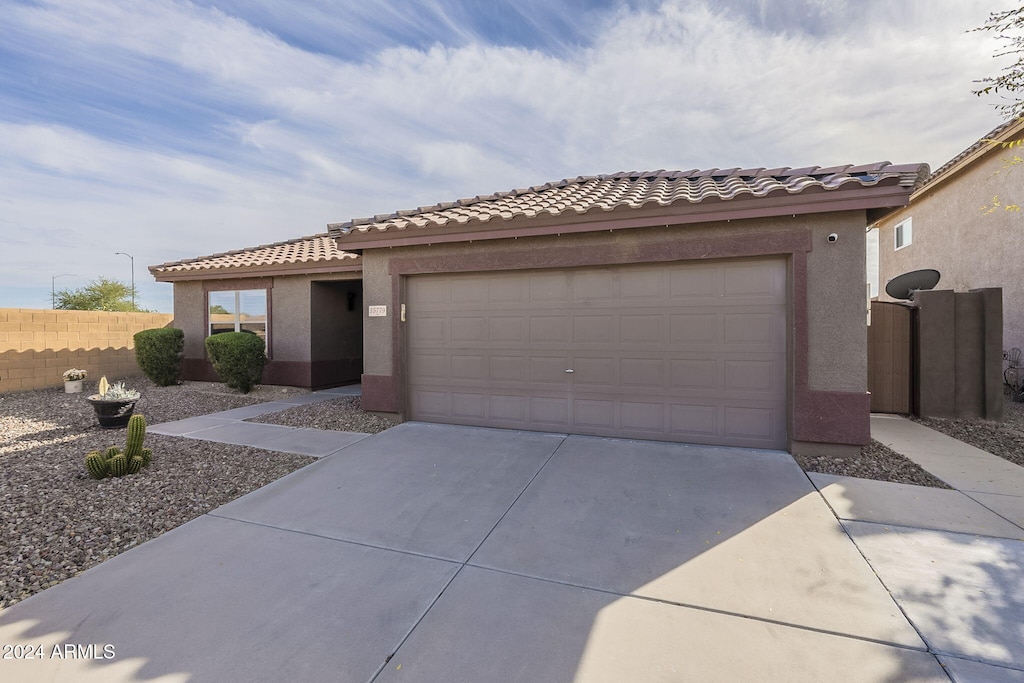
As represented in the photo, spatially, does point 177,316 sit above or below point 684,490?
above

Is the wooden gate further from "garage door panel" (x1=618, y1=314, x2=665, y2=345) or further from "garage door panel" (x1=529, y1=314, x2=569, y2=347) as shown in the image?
"garage door panel" (x1=529, y1=314, x2=569, y2=347)

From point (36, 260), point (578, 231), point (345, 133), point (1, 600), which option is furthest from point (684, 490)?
point (36, 260)

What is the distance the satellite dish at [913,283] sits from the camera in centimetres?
938

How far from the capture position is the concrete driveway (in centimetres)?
208

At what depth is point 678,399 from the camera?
5730 mm

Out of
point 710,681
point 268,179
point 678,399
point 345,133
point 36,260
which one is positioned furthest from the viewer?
point 36,260

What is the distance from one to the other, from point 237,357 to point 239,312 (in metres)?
2.08

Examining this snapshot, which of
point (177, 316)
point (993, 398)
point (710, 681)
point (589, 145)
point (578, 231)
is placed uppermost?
point (589, 145)

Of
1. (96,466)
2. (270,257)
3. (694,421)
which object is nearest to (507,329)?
(694,421)

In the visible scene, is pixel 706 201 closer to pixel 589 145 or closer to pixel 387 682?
pixel 387 682

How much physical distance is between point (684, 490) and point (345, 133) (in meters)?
11.2

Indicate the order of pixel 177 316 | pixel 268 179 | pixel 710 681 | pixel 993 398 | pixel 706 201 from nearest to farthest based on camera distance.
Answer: pixel 710 681
pixel 706 201
pixel 993 398
pixel 177 316
pixel 268 179

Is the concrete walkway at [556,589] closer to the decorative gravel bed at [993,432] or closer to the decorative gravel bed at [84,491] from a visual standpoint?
the decorative gravel bed at [84,491]

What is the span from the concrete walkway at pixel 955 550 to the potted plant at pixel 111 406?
31.4ft
